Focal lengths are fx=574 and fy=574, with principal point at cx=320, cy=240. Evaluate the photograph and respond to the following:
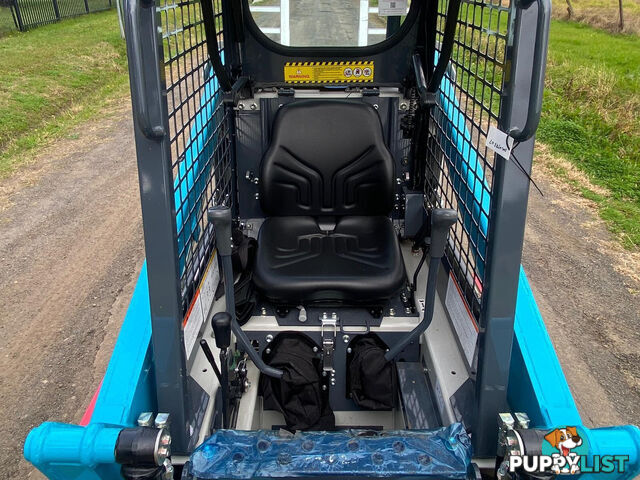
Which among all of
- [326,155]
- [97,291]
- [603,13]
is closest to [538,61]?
[326,155]

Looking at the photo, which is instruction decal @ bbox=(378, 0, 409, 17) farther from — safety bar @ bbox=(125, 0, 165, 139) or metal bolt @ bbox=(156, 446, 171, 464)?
metal bolt @ bbox=(156, 446, 171, 464)

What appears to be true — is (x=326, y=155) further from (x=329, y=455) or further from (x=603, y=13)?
(x=603, y=13)

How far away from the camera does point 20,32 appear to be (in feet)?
43.1

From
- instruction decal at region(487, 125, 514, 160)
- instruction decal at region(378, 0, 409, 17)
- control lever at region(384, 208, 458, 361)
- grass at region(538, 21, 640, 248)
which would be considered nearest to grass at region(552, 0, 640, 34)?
grass at region(538, 21, 640, 248)

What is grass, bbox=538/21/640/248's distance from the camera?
532 centimetres

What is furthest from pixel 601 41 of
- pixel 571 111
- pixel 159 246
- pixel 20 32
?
pixel 159 246

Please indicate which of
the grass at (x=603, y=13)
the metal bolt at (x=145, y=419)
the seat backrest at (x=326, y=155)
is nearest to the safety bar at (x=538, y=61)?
the metal bolt at (x=145, y=419)

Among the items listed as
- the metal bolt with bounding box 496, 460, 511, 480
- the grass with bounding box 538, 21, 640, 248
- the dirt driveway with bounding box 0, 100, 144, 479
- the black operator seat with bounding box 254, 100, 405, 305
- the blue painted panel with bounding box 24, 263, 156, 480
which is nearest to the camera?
the blue painted panel with bounding box 24, 263, 156, 480

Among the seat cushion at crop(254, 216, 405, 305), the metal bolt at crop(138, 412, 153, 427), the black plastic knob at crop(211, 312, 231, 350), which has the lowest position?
the metal bolt at crop(138, 412, 153, 427)

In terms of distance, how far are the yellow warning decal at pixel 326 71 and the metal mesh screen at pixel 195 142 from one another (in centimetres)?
36

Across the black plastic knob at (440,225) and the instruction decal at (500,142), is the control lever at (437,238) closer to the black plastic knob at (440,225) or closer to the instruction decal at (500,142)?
the black plastic knob at (440,225)

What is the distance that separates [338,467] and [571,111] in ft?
25.2

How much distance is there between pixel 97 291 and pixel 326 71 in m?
2.15

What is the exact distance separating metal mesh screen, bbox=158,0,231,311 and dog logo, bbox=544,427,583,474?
1.06 meters
